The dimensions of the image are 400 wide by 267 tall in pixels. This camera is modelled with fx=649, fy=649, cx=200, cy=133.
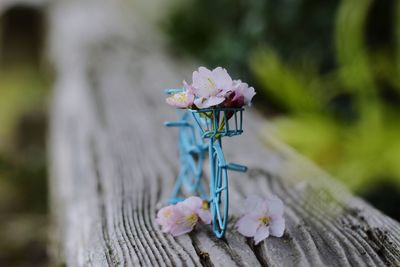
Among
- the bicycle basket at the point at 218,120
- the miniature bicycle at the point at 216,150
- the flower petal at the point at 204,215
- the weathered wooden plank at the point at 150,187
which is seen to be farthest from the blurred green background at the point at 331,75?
the bicycle basket at the point at 218,120

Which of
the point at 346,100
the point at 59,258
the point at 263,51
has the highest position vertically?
the point at 263,51

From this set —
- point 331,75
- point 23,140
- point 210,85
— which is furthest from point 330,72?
point 210,85

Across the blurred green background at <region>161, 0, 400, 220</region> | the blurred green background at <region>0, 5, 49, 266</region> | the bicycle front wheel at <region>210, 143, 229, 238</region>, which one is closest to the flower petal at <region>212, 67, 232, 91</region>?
the bicycle front wheel at <region>210, 143, 229, 238</region>

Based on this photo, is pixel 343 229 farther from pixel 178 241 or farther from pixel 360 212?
pixel 178 241

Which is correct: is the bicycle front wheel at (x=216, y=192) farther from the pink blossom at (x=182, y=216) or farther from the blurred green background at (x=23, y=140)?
the blurred green background at (x=23, y=140)

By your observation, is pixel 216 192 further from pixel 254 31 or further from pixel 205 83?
pixel 254 31

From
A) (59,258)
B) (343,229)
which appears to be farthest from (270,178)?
(59,258)
